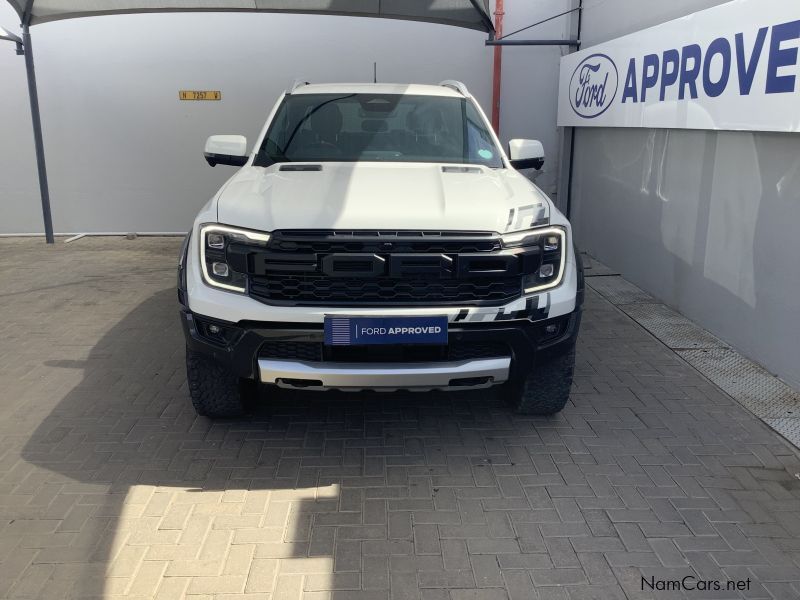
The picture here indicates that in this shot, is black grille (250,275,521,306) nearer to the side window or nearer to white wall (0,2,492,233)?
the side window

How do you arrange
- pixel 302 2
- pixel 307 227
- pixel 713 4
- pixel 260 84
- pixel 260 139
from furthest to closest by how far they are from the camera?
1. pixel 260 84
2. pixel 302 2
3. pixel 713 4
4. pixel 260 139
5. pixel 307 227

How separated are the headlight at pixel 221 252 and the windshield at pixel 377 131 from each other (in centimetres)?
117

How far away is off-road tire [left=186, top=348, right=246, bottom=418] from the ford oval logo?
5056 mm

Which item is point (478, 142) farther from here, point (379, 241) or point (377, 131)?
point (379, 241)

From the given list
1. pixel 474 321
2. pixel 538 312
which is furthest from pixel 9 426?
pixel 538 312

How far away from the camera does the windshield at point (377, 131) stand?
4.41 m

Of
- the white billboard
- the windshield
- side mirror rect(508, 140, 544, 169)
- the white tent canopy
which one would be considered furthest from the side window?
the white tent canopy

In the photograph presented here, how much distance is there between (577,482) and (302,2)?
6.70 meters

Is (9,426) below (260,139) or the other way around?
below

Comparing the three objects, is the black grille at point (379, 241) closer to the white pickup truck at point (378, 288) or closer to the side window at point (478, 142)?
the white pickup truck at point (378, 288)

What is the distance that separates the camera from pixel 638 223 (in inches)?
266

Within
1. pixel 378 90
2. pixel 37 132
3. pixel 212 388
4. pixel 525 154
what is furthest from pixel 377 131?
pixel 37 132

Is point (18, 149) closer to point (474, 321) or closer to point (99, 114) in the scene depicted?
point (99, 114)

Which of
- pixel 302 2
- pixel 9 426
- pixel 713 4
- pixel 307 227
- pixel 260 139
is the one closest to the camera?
pixel 307 227
